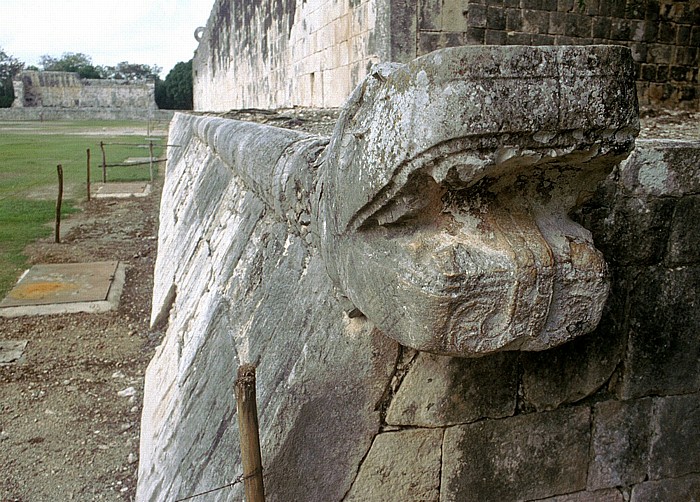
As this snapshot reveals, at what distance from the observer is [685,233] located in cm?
191

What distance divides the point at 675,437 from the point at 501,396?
2.22 feet

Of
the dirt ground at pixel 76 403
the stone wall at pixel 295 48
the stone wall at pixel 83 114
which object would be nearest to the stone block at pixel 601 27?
the stone wall at pixel 295 48

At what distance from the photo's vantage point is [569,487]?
1969 millimetres

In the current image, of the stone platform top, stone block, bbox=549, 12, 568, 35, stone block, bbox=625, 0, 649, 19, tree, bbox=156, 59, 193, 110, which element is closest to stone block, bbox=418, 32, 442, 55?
stone block, bbox=549, 12, 568, 35

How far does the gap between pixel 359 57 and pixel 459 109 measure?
260 inches

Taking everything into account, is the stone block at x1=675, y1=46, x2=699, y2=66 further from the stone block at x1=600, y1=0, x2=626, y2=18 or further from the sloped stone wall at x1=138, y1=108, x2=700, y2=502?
the sloped stone wall at x1=138, y1=108, x2=700, y2=502

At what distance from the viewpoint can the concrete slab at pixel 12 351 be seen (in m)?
5.02

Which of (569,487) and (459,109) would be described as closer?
(459,109)

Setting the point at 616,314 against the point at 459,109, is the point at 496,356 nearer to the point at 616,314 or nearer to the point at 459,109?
the point at 616,314

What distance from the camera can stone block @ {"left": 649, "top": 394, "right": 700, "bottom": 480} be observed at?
204 cm

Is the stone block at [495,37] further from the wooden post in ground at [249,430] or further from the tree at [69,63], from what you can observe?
the tree at [69,63]

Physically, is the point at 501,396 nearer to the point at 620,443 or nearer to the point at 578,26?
the point at 620,443

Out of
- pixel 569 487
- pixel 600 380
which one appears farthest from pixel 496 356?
pixel 569 487

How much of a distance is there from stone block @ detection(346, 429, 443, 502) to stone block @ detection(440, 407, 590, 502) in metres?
0.05
